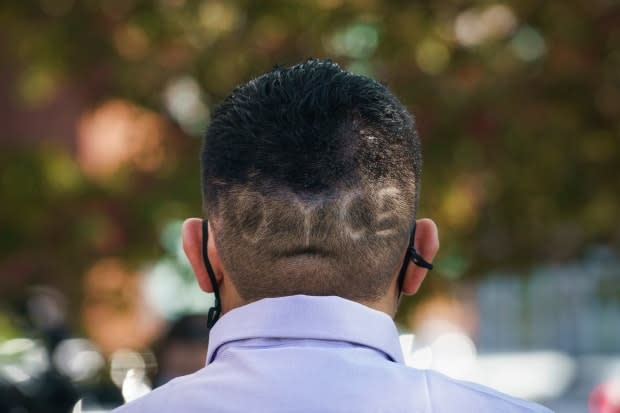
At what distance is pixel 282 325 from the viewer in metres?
1.49

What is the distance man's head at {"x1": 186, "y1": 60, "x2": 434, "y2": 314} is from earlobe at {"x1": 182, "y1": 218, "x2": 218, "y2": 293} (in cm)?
6

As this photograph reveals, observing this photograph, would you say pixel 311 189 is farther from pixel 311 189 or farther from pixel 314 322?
pixel 314 322

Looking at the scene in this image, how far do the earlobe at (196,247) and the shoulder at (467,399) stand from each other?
37cm

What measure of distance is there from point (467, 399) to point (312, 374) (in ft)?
0.65

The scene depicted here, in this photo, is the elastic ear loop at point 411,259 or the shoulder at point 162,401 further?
the elastic ear loop at point 411,259

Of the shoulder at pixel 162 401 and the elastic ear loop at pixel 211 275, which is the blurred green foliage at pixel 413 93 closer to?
the elastic ear loop at pixel 211 275

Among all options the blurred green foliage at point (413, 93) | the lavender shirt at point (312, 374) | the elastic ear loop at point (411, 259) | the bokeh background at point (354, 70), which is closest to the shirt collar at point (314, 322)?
the lavender shirt at point (312, 374)

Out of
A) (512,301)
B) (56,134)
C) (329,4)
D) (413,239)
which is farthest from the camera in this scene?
(512,301)

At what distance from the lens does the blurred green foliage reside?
6.62 metres

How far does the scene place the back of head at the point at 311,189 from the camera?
1518mm

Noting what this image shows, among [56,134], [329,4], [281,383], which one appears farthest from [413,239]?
[56,134]

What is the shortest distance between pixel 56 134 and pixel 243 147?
42.2ft

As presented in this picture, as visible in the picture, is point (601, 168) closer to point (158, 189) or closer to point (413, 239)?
point (158, 189)

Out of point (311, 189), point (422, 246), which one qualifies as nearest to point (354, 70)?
point (422, 246)
